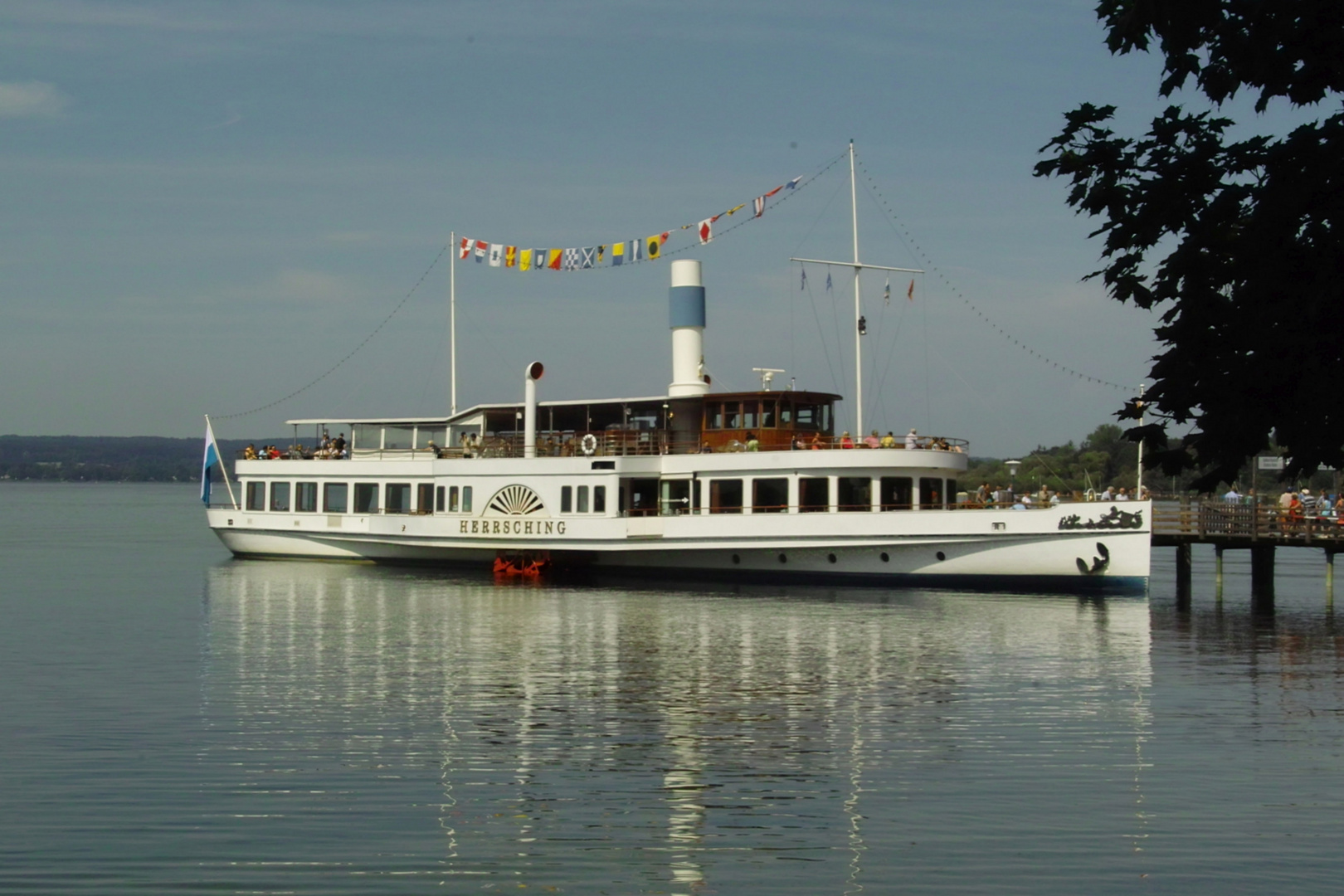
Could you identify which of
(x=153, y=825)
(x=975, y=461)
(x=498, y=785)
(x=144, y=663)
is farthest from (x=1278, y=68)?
(x=975, y=461)

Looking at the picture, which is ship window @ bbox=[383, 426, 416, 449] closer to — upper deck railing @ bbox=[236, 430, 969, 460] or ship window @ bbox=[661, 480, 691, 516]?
upper deck railing @ bbox=[236, 430, 969, 460]

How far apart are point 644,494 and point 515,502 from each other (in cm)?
419

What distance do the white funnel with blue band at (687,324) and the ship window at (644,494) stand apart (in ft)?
10.9

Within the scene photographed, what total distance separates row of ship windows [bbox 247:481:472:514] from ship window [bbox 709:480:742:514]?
27.7 ft

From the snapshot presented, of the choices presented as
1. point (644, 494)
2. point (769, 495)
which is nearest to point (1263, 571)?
point (769, 495)

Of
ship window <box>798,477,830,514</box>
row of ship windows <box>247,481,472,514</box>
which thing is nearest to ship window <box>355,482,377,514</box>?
row of ship windows <box>247,481,472,514</box>

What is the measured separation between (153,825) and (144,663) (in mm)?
12865

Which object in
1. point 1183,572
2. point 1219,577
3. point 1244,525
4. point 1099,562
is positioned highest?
point 1244,525

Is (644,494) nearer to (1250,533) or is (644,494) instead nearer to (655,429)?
(655,429)

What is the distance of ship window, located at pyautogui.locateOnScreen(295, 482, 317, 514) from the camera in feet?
170

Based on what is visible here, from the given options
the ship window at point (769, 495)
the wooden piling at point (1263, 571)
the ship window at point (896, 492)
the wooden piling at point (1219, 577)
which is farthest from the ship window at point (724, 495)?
the wooden piling at point (1263, 571)

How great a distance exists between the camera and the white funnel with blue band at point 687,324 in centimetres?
4653

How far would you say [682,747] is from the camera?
1841 centimetres

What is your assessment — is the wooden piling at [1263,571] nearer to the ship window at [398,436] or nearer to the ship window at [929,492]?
the ship window at [929,492]
